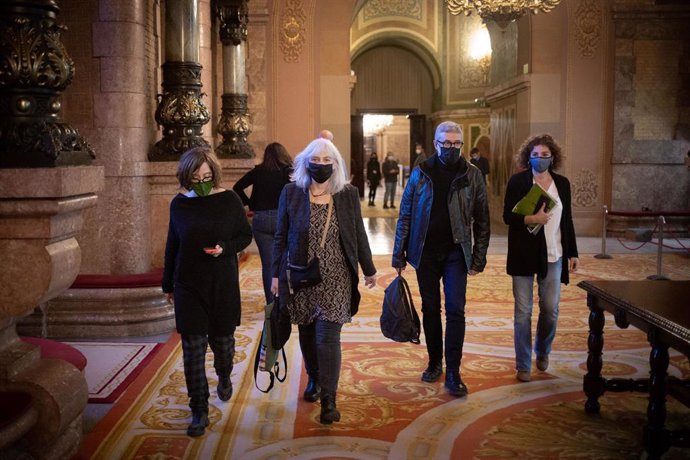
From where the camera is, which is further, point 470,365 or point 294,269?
point 470,365

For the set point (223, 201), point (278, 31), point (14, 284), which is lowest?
point (14, 284)

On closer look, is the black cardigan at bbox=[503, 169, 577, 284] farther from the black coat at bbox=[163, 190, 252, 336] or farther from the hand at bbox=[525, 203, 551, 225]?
the black coat at bbox=[163, 190, 252, 336]

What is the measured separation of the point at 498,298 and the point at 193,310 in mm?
4972

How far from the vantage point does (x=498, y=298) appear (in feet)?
28.4

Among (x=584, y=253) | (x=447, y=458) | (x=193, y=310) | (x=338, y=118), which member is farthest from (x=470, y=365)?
(x=338, y=118)

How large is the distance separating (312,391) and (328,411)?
462 mm

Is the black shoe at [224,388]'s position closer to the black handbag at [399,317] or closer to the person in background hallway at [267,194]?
the black handbag at [399,317]

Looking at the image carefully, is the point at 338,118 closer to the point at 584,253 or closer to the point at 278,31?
the point at 278,31

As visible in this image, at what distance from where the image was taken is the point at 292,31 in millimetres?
14477

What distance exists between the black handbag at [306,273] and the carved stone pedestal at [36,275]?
1246 millimetres

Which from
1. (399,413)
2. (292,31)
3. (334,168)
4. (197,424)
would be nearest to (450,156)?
(334,168)

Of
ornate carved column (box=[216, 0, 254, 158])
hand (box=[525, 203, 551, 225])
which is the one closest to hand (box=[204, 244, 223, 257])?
hand (box=[525, 203, 551, 225])

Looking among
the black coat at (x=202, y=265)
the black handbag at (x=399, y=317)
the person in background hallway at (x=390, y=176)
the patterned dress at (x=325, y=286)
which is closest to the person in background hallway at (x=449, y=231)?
the black handbag at (x=399, y=317)

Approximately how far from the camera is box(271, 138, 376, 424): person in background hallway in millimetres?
4434
